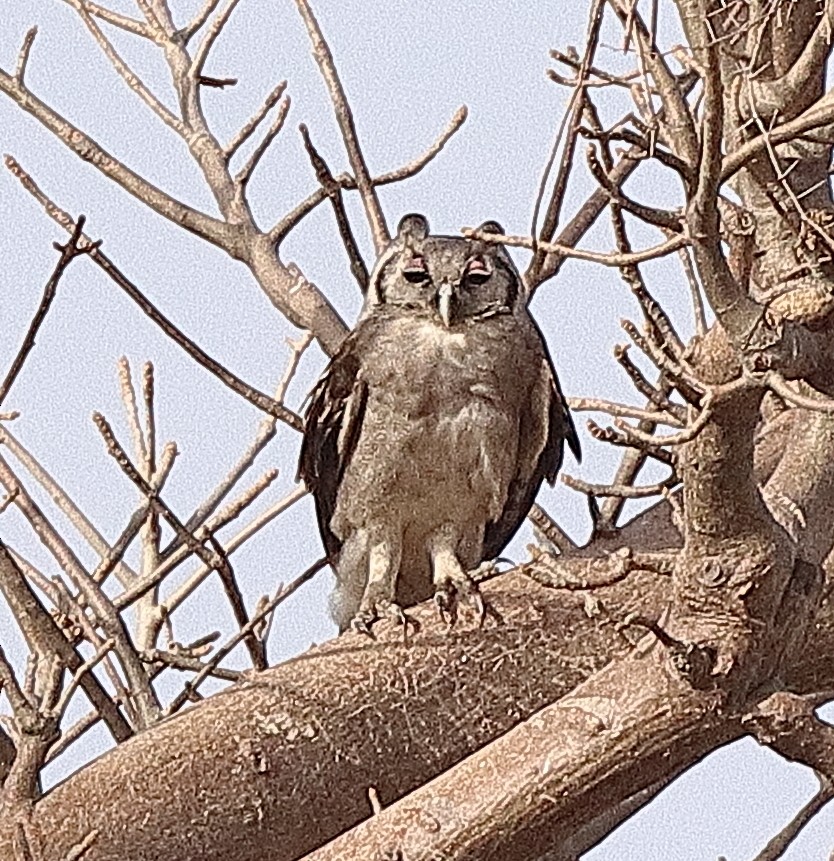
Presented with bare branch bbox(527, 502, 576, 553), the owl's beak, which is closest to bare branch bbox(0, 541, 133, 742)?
bare branch bbox(527, 502, 576, 553)

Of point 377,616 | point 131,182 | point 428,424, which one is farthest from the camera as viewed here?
point 428,424

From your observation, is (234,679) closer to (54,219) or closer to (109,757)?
(109,757)

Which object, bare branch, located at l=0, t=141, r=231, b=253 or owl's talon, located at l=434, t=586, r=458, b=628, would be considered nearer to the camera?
owl's talon, located at l=434, t=586, r=458, b=628

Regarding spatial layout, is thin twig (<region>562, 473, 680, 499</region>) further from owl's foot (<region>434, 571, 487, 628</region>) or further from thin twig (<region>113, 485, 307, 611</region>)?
thin twig (<region>113, 485, 307, 611</region>)

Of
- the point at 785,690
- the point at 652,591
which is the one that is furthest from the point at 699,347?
the point at 652,591

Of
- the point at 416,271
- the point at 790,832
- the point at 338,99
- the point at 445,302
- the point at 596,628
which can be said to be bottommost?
the point at 790,832

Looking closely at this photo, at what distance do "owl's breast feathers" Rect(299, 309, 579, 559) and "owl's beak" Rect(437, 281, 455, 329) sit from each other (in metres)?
0.04

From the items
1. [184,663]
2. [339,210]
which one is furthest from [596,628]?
[339,210]

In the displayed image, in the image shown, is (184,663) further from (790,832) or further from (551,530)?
(790,832)

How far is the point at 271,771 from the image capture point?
268cm

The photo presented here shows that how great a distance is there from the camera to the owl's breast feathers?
4207mm

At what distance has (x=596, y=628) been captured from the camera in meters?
2.95

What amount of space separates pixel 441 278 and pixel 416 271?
67 mm

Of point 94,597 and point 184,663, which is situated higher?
point 94,597
